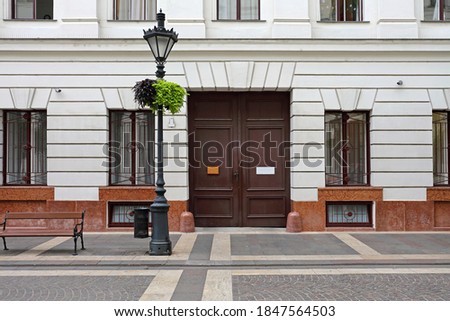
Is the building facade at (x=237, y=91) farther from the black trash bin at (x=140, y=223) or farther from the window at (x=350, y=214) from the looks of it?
the black trash bin at (x=140, y=223)

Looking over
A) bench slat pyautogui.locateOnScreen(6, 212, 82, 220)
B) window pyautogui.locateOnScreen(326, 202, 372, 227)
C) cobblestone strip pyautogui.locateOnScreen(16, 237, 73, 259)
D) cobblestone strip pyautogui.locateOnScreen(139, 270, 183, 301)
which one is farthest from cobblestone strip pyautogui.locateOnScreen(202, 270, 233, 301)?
window pyautogui.locateOnScreen(326, 202, 372, 227)

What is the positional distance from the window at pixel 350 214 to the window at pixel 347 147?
2.32ft

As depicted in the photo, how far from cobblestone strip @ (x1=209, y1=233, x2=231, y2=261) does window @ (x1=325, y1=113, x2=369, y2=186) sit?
12.8 feet

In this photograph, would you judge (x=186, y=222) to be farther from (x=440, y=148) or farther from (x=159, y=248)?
(x=440, y=148)

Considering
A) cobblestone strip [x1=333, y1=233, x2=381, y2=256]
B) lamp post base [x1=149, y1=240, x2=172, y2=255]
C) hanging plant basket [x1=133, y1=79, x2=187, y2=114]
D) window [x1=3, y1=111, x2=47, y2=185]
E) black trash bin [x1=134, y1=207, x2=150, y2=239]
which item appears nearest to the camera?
hanging plant basket [x1=133, y1=79, x2=187, y2=114]

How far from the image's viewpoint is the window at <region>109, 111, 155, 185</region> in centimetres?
1407

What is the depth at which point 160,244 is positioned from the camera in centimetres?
1037

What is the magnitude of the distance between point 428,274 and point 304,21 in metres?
8.24

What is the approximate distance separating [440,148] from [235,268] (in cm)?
845

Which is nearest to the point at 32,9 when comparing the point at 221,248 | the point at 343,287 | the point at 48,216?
the point at 48,216

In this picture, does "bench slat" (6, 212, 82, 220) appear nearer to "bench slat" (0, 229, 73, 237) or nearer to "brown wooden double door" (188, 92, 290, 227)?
"bench slat" (0, 229, 73, 237)

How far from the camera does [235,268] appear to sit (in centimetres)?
937

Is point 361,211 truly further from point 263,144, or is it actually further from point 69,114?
point 69,114

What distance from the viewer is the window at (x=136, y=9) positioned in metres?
Answer: 14.2
